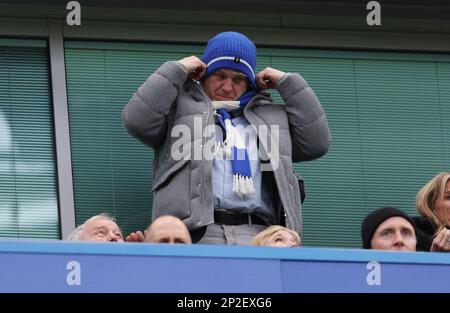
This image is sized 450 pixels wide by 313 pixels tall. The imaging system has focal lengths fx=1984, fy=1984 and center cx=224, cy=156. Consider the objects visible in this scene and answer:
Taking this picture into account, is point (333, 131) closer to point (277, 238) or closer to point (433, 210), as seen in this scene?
point (433, 210)

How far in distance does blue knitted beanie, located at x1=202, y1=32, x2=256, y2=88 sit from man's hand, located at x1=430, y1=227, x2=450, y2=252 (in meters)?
1.36

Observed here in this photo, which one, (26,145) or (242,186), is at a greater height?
(26,145)

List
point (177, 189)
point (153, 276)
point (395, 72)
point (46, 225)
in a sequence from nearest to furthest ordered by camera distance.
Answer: point (153, 276), point (177, 189), point (46, 225), point (395, 72)

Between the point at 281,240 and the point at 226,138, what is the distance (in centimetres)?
85

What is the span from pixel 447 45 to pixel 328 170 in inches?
46.9

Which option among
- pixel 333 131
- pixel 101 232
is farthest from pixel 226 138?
pixel 333 131

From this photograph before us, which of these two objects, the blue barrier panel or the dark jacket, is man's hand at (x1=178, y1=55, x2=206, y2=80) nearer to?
the dark jacket

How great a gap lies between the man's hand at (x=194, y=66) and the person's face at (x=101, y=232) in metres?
1.02

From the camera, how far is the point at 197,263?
9.05 meters

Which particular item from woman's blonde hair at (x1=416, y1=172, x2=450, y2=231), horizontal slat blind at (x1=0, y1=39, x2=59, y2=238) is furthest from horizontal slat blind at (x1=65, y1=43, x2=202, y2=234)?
woman's blonde hair at (x1=416, y1=172, x2=450, y2=231)

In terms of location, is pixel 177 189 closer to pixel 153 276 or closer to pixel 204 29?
pixel 153 276

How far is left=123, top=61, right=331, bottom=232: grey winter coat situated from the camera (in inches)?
403

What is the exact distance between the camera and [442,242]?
10.2 metres

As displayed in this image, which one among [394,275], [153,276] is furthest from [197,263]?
[394,275]
